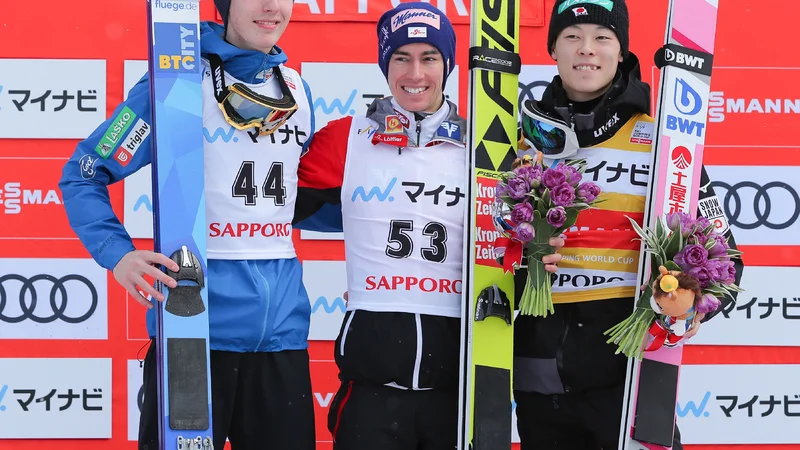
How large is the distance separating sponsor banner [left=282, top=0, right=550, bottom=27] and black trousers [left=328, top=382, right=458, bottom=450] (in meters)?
1.85

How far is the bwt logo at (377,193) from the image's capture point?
2.45m

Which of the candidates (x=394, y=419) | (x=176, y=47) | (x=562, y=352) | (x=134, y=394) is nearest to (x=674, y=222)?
(x=562, y=352)

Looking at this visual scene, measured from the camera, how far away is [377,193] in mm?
2461

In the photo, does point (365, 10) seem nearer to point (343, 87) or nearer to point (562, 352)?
point (343, 87)

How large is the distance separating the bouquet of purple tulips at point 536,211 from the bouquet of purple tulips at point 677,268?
0.18 metres

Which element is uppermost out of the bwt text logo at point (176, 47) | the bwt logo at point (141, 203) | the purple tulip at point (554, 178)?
the bwt text logo at point (176, 47)

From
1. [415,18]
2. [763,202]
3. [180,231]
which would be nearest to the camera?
[180,231]

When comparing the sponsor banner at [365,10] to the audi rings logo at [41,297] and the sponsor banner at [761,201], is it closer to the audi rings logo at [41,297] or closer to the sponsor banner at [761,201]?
the sponsor banner at [761,201]

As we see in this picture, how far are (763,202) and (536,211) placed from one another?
6.74ft

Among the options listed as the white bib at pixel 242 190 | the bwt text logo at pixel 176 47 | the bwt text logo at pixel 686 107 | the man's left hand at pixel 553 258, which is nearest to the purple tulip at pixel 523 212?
the man's left hand at pixel 553 258

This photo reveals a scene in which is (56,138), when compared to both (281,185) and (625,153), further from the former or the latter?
(625,153)

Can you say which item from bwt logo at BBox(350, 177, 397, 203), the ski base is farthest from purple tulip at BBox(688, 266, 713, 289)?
bwt logo at BBox(350, 177, 397, 203)

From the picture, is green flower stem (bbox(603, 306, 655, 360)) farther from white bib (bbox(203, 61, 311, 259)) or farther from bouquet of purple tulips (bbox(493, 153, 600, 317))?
white bib (bbox(203, 61, 311, 259))

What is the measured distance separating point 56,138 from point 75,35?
0.45 metres
